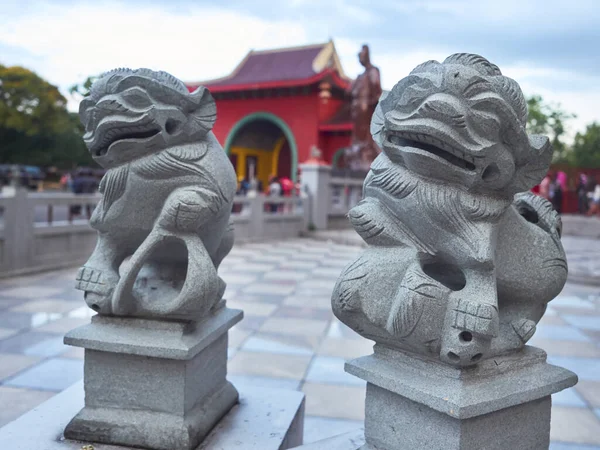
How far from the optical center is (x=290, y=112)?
16641mm

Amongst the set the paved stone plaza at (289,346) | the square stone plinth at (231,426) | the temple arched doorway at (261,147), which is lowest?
the paved stone plaza at (289,346)

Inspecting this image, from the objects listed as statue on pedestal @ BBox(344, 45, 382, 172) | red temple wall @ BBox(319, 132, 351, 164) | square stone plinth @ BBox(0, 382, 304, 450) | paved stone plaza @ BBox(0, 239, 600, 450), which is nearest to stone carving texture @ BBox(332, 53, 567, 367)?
square stone plinth @ BBox(0, 382, 304, 450)

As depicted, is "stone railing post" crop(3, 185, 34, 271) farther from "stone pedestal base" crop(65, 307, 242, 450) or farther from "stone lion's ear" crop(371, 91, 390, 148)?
"stone lion's ear" crop(371, 91, 390, 148)

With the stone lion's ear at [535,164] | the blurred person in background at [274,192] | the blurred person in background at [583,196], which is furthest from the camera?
the blurred person in background at [583,196]

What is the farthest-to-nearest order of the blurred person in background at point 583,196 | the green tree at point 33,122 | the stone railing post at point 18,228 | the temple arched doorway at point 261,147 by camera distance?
1. the green tree at point 33,122
2. the temple arched doorway at point 261,147
3. the blurred person in background at point 583,196
4. the stone railing post at point 18,228

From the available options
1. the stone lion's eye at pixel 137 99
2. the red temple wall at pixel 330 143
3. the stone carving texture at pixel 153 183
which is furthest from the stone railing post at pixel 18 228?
the red temple wall at pixel 330 143

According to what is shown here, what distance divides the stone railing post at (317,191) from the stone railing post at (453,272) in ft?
32.0

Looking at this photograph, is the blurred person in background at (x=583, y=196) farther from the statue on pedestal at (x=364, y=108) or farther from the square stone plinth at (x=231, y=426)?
the square stone plinth at (x=231, y=426)

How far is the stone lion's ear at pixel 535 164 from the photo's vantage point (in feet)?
4.91

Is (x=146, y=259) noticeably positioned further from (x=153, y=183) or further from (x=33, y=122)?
(x=33, y=122)

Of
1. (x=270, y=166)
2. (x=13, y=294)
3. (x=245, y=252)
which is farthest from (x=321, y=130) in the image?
(x=13, y=294)

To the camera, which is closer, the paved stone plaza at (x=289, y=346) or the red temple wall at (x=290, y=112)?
the paved stone plaza at (x=289, y=346)

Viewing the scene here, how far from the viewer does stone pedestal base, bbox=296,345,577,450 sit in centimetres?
138

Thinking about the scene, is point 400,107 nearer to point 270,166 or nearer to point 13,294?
point 13,294
